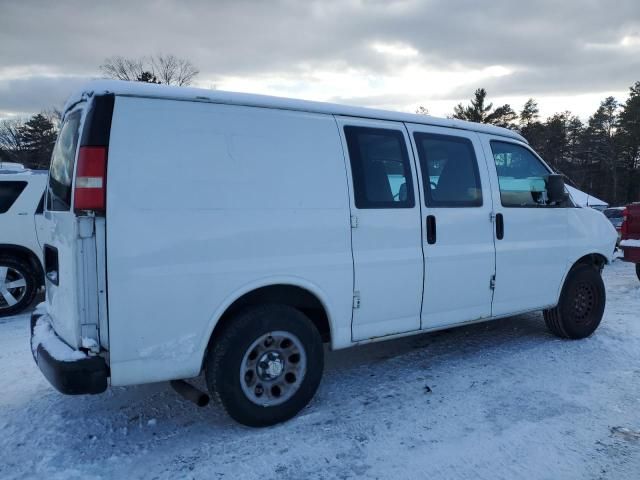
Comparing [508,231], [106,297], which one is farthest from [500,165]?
[106,297]

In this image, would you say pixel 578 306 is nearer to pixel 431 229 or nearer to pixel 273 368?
pixel 431 229

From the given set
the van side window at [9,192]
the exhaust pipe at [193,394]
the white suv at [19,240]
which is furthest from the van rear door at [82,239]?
the van side window at [9,192]

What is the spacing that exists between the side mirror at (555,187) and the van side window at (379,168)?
1755 mm

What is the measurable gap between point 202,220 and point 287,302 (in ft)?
2.90

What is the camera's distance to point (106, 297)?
2.87 m

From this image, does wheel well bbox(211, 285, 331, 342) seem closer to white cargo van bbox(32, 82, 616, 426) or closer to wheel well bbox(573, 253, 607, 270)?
white cargo van bbox(32, 82, 616, 426)

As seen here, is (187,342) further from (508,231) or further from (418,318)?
(508,231)

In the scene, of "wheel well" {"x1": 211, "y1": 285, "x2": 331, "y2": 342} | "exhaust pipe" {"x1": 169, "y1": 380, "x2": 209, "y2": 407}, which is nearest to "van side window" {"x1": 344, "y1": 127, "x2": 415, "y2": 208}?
"wheel well" {"x1": 211, "y1": 285, "x2": 331, "y2": 342}

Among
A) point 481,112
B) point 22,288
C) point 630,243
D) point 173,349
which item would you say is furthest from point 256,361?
point 481,112

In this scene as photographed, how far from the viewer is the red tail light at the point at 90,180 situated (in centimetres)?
281

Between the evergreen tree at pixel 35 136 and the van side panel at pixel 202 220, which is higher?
the evergreen tree at pixel 35 136

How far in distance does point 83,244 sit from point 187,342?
83 cm

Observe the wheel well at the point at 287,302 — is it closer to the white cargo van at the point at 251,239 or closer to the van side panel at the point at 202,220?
the white cargo van at the point at 251,239

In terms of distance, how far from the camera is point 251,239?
3.27 meters
